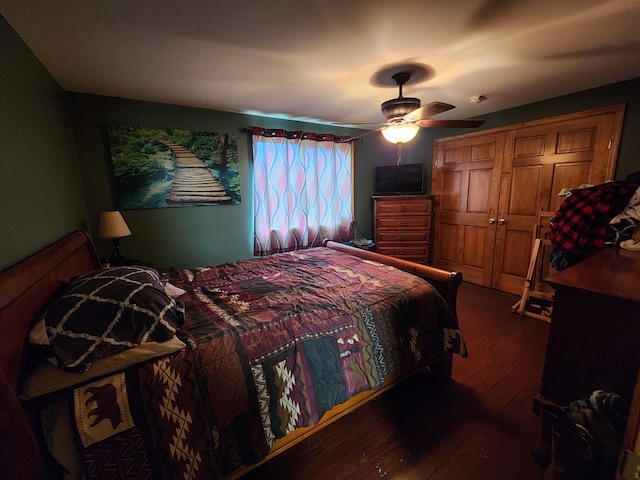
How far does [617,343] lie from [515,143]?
2.71m

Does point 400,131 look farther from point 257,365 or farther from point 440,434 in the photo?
point 440,434

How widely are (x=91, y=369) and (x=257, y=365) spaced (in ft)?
1.98

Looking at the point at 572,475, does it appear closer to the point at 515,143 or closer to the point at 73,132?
the point at 515,143

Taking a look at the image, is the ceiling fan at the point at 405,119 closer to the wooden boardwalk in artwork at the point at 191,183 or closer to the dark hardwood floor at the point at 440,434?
the dark hardwood floor at the point at 440,434

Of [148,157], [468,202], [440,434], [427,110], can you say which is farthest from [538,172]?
[148,157]

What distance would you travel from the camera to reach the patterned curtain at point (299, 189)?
3332 mm

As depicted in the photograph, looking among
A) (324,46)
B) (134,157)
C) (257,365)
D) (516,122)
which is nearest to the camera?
(257,365)

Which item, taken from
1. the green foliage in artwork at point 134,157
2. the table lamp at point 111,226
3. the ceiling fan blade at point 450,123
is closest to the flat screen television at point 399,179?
the ceiling fan blade at point 450,123

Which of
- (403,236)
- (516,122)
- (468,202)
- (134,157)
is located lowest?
(403,236)

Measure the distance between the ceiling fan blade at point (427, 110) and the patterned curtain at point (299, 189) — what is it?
5.76 feet

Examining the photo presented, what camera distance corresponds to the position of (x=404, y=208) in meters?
3.87

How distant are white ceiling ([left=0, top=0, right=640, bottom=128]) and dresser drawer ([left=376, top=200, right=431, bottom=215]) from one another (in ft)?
5.02

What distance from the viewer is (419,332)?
1.70 metres

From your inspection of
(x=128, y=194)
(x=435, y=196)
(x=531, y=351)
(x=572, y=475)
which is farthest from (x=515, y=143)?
(x=128, y=194)
